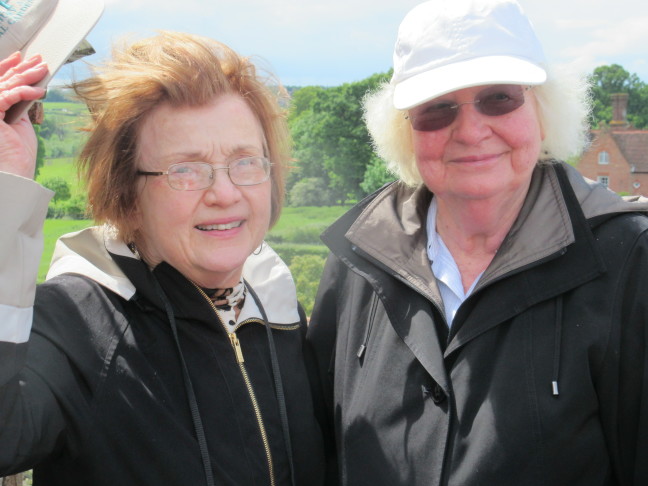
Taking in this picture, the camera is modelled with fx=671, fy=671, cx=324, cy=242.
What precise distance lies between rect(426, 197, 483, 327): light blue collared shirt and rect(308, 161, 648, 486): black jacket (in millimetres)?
57

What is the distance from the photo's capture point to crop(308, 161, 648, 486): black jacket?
2.26m

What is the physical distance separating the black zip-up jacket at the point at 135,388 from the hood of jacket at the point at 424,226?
567 mm

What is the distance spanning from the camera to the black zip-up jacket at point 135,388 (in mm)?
2018

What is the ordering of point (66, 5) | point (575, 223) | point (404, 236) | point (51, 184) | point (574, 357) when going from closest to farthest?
point (66, 5) → point (574, 357) → point (575, 223) → point (404, 236) → point (51, 184)

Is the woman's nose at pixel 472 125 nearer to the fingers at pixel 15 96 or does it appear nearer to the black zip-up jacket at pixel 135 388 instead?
the black zip-up jacket at pixel 135 388

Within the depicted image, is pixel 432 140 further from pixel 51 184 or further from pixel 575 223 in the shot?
pixel 51 184

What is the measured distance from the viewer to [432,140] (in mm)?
2600

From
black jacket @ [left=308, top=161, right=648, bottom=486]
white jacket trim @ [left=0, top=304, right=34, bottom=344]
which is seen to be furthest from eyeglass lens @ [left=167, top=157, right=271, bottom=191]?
white jacket trim @ [left=0, top=304, right=34, bottom=344]

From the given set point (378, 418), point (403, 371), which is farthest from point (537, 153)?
point (378, 418)

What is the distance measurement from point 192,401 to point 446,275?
1.09 m

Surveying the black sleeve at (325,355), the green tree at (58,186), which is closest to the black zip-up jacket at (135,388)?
the black sleeve at (325,355)

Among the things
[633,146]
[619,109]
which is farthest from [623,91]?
[633,146]

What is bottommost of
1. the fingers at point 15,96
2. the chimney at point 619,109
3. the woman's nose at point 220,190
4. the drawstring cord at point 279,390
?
the drawstring cord at point 279,390

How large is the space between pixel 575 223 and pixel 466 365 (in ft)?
2.12
